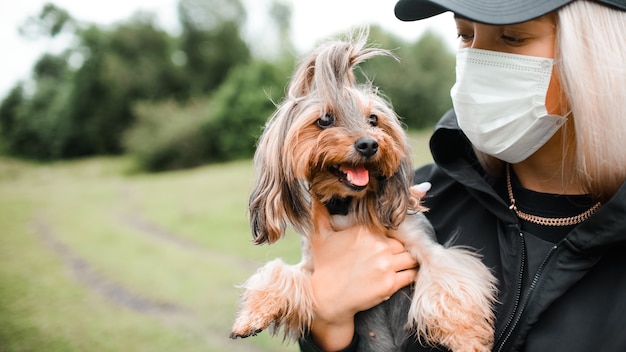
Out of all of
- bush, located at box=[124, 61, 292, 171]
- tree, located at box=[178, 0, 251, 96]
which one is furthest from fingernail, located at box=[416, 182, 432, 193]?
tree, located at box=[178, 0, 251, 96]

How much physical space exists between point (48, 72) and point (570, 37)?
200 ft

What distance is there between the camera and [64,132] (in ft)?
151

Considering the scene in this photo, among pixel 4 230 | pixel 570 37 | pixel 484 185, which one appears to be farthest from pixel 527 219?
pixel 4 230

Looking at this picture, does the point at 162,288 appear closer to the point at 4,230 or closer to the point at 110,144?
the point at 4,230

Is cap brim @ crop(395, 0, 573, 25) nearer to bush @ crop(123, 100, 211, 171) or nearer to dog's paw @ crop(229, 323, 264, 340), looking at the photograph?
dog's paw @ crop(229, 323, 264, 340)

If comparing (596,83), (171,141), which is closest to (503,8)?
(596,83)

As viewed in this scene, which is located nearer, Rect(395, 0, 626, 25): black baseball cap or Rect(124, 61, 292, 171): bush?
Rect(395, 0, 626, 25): black baseball cap

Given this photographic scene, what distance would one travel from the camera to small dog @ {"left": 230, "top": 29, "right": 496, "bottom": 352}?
8.56 ft

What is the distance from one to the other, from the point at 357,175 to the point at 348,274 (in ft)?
1.81

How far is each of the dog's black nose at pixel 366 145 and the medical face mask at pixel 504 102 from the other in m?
0.45

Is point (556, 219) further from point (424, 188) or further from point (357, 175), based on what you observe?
point (357, 175)

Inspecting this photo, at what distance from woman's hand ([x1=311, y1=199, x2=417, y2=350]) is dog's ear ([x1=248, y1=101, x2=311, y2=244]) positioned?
14 centimetres

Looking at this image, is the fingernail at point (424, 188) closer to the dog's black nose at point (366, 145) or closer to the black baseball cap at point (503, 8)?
the dog's black nose at point (366, 145)

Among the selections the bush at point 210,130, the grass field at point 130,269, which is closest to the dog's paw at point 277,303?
the grass field at point 130,269
